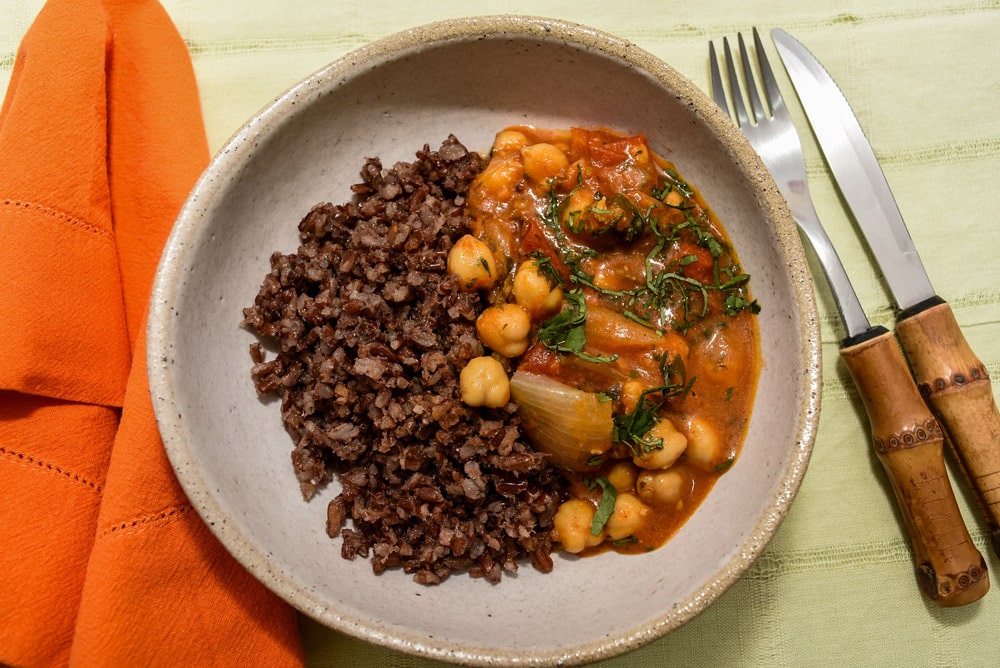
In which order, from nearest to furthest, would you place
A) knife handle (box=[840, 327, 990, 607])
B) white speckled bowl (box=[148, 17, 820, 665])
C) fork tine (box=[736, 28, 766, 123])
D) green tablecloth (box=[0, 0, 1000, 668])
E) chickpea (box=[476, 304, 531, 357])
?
white speckled bowl (box=[148, 17, 820, 665]) → chickpea (box=[476, 304, 531, 357]) → knife handle (box=[840, 327, 990, 607]) → green tablecloth (box=[0, 0, 1000, 668]) → fork tine (box=[736, 28, 766, 123])

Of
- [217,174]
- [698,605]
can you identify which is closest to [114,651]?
[217,174]

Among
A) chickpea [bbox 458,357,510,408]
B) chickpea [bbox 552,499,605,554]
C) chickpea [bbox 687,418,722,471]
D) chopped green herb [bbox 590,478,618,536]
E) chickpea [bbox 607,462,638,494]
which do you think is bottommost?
chickpea [bbox 552,499,605,554]

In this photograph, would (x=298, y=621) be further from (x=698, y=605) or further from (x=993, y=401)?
(x=993, y=401)

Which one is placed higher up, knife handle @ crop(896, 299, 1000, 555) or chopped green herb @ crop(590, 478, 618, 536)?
knife handle @ crop(896, 299, 1000, 555)

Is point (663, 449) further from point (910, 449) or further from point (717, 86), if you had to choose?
point (717, 86)

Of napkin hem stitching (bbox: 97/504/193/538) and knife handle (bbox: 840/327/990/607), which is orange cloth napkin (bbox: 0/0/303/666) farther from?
knife handle (bbox: 840/327/990/607)

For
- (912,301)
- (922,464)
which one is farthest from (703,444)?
(912,301)

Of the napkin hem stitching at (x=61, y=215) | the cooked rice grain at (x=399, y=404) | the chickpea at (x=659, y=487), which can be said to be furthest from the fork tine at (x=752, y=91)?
the napkin hem stitching at (x=61, y=215)

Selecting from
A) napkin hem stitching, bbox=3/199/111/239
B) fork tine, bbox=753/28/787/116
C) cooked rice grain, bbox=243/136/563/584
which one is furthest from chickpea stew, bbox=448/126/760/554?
napkin hem stitching, bbox=3/199/111/239
